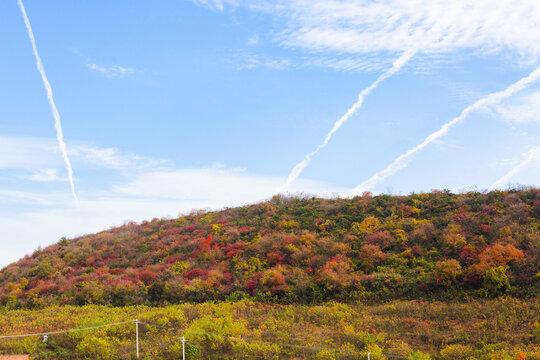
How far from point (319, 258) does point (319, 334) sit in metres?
8.73

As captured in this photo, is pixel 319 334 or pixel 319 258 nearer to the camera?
pixel 319 334

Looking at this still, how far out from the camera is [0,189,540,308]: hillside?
18.1 meters

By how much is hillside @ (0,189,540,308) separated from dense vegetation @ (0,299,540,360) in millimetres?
1984

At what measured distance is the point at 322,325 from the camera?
1515cm

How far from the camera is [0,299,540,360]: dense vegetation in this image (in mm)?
12172

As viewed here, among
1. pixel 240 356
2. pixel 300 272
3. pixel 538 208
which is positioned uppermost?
pixel 538 208

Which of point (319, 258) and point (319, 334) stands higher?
point (319, 258)

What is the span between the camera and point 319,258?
22469 millimetres

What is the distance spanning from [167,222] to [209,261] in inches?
507

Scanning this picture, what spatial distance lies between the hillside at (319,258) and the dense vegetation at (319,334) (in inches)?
78.1

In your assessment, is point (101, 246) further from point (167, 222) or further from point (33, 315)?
point (33, 315)

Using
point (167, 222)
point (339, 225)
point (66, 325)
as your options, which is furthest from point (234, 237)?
point (66, 325)

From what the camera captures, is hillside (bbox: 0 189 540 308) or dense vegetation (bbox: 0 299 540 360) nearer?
dense vegetation (bbox: 0 299 540 360)

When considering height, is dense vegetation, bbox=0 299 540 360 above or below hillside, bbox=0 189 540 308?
below
